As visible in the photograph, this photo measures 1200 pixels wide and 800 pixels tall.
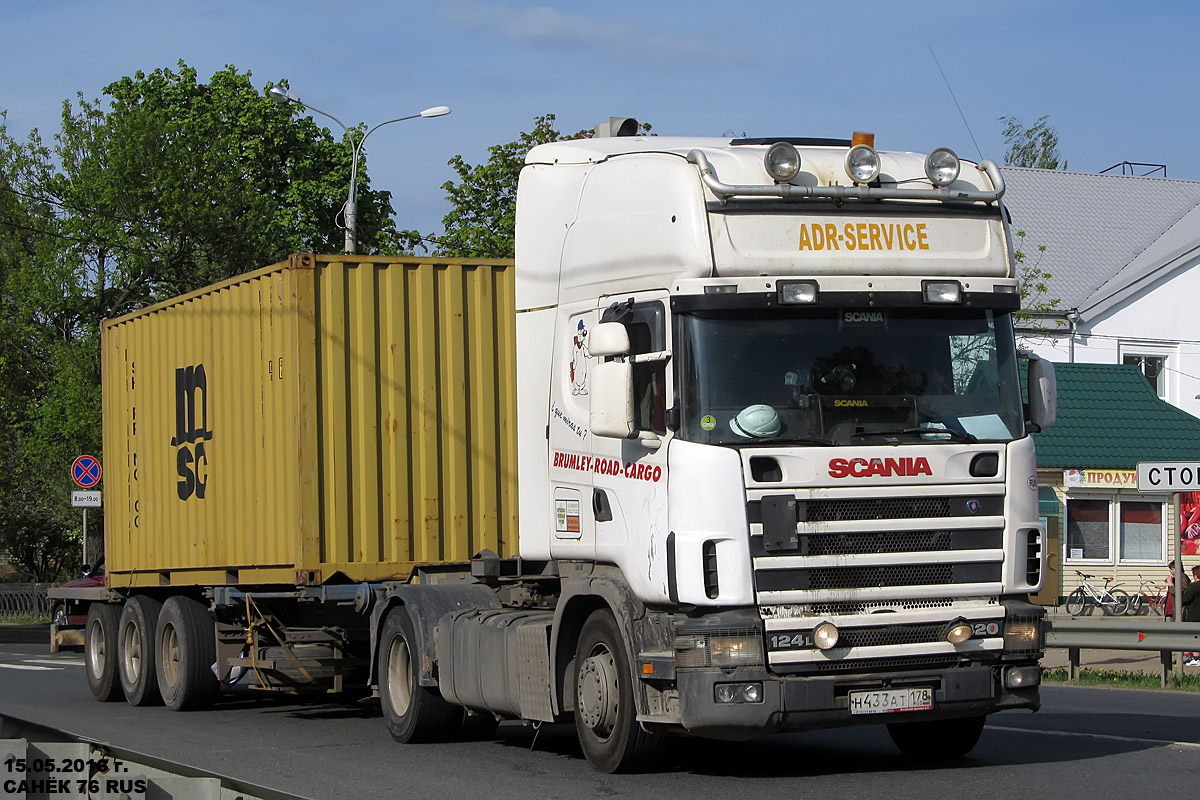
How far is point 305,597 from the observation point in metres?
12.7

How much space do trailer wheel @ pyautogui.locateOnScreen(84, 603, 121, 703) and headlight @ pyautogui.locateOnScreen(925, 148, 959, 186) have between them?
10.6 metres

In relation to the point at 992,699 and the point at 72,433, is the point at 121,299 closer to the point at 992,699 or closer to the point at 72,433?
the point at 72,433

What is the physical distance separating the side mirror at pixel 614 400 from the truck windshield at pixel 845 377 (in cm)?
32

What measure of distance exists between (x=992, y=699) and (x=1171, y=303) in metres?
32.2

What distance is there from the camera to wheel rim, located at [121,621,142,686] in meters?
15.8

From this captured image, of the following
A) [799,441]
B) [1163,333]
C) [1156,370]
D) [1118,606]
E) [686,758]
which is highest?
[1163,333]

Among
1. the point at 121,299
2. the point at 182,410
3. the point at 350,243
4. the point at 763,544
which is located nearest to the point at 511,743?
the point at 763,544

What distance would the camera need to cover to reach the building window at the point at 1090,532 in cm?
3325

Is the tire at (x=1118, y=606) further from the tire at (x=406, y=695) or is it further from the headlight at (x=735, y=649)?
the headlight at (x=735, y=649)

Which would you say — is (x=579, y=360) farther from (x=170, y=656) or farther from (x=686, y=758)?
(x=170, y=656)

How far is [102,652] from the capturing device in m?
16.7

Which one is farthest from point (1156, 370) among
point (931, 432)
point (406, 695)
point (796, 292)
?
point (796, 292)

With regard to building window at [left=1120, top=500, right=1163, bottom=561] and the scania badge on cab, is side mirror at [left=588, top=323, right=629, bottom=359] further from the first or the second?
building window at [left=1120, top=500, right=1163, bottom=561]

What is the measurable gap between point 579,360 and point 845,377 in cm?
189
